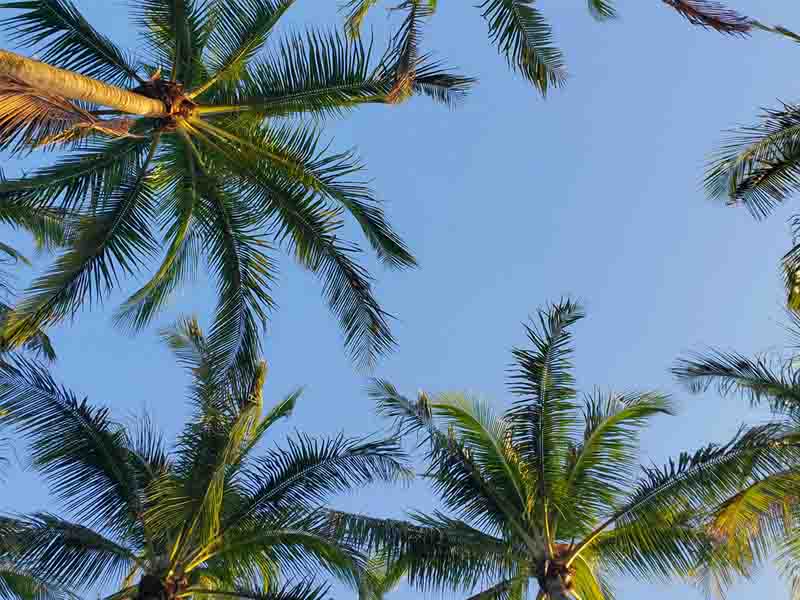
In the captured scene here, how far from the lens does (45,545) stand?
10.1m

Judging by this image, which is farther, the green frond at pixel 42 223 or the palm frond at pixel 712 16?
the green frond at pixel 42 223

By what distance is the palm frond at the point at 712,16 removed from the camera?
29.5 ft

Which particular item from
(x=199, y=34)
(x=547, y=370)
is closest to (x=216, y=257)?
(x=199, y=34)

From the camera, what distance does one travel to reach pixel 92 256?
35.8 feet

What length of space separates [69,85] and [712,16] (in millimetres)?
6869

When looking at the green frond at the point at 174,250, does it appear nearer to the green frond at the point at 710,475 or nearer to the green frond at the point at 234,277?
the green frond at the point at 234,277

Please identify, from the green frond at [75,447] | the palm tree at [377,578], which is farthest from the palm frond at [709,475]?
the green frond at [75,447]

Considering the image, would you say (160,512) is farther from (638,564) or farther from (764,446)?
(764,446)

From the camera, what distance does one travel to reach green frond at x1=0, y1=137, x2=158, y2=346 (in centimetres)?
1030

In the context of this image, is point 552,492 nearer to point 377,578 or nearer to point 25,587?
point 377,578

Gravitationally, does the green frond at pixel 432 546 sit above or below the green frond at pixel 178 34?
below

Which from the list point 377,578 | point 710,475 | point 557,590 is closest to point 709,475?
point 710,475

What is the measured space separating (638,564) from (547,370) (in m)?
3.06

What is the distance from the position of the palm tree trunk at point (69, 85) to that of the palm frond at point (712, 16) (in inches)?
237
